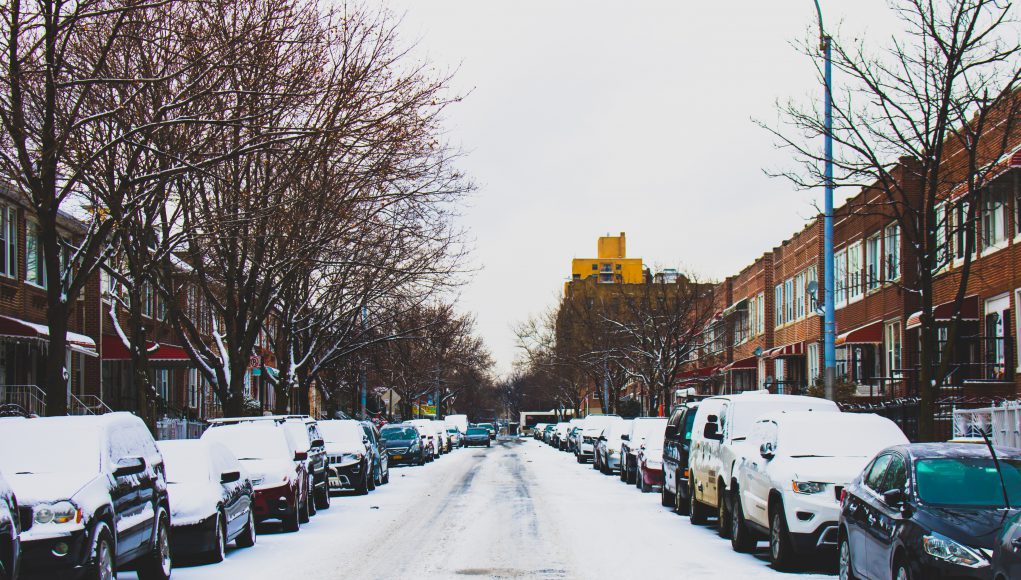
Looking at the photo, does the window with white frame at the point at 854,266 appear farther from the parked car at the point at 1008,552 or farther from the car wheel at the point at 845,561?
the parked car at the point at 1008,552

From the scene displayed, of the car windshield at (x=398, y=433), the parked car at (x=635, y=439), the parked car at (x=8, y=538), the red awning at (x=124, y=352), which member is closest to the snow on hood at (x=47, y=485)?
the parked car at (x=8, y=538)

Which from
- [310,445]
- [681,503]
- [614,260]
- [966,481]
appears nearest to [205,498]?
[310,445]

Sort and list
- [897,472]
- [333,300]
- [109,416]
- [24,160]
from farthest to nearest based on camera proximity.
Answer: [333,300], [24,160], [109,416], [897,472]

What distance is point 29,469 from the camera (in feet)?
37.5

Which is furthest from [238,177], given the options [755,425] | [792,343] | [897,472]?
[792,343]

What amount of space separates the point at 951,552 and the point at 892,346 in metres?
28.6

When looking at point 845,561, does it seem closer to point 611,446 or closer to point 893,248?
point 611,446

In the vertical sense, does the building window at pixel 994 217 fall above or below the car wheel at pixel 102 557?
above

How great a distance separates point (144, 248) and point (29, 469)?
14199mm

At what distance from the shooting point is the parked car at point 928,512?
9.19 metres

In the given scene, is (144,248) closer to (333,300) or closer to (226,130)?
(226,130)

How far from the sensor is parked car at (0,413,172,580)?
33.7 feet

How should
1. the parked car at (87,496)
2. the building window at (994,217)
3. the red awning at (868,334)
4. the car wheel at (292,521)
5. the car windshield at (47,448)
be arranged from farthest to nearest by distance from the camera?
the red awning at (868,334) → the building window at (994,217) → the car wheel at (292,521) → the car windshield at (47,448) → the parked car at (87,496)

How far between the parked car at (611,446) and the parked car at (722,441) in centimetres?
1513
